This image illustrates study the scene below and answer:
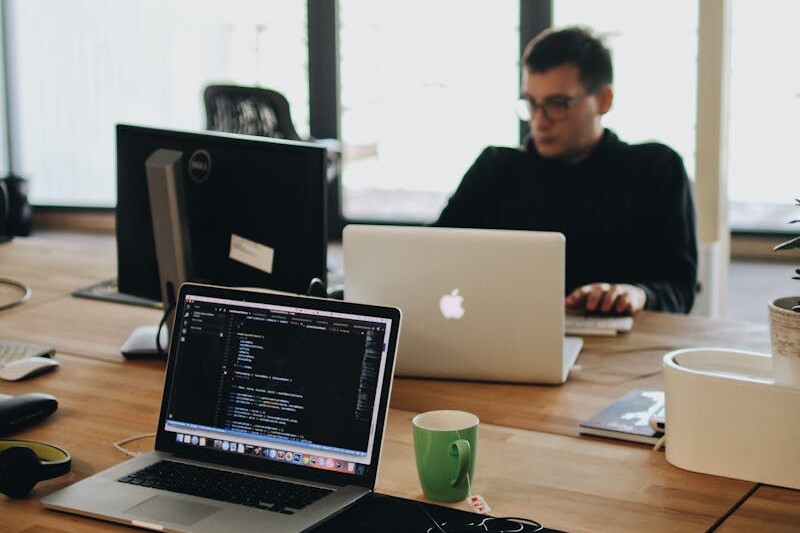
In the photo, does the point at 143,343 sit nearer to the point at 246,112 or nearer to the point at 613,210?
the point at 613,210

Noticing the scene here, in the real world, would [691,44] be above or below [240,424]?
above

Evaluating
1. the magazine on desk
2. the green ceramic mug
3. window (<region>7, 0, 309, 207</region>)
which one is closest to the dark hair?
the magazine on desk

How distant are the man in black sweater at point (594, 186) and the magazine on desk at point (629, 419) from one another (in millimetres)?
870

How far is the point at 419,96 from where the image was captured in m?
6.24

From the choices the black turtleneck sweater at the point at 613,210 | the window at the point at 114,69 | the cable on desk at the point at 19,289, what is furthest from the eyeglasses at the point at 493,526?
the window at the point at 114,69

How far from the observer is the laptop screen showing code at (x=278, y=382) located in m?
1.46

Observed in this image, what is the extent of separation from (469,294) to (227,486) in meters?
0.63

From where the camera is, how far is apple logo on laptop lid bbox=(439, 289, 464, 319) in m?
1.90

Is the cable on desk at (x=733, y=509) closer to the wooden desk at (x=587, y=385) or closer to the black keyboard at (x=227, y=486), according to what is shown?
the wooden desk at (x=587, y=385)

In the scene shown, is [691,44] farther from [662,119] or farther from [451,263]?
[451,263]

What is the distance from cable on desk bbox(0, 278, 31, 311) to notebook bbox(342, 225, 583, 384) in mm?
1034

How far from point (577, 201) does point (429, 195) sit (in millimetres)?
3597

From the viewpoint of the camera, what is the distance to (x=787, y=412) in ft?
4.78

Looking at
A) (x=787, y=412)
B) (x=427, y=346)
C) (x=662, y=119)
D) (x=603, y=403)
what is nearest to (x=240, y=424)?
(x=427, y=346)
